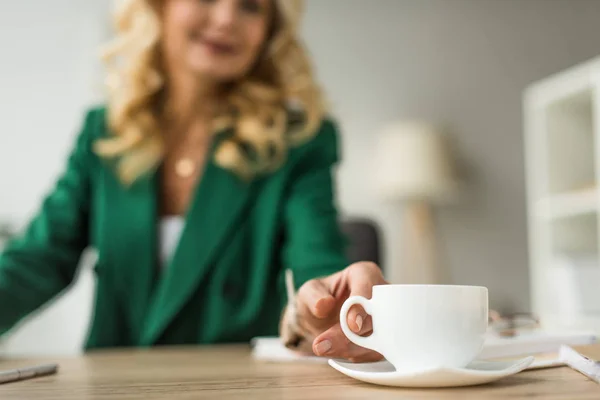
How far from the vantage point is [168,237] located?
4.47 ft

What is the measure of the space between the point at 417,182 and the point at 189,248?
2044 mm

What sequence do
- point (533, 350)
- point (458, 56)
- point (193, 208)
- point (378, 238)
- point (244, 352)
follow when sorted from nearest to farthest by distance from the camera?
point (533, 350)
point (244, 352)
point (193, 208)
point (378, 238)
point (458, 56)

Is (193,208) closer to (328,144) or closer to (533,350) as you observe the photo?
(328,144)

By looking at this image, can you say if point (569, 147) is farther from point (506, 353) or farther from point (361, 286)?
point (361, 286)

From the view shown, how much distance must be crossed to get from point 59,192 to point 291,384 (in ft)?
3.20

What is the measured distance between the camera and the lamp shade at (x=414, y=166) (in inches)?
124

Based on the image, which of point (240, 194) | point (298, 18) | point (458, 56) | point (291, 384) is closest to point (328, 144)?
point (240, 194)

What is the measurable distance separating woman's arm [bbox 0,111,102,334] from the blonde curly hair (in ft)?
0.22

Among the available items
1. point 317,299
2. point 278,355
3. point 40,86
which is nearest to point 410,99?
point 40,86

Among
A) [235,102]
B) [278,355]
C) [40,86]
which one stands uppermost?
[40,86]

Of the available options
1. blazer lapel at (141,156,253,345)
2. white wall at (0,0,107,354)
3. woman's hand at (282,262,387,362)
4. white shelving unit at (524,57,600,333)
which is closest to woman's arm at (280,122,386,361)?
woman's hand at (282,262,387,362)

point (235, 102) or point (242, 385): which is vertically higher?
point (235, 102)

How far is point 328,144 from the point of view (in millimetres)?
1403

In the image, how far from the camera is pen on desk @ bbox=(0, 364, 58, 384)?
60 cm
